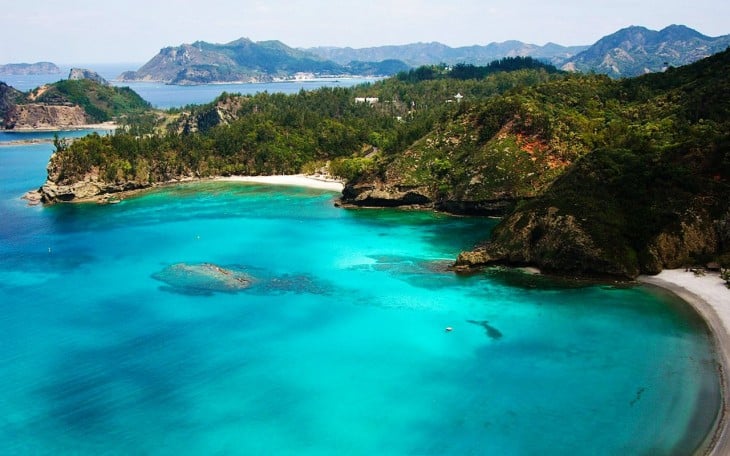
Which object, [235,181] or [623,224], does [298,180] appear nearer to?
[235,181]

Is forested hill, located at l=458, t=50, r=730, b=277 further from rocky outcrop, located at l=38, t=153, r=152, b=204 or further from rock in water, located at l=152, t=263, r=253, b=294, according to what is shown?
rocky outcrop, located at l=38, t=153, r=152, b=204

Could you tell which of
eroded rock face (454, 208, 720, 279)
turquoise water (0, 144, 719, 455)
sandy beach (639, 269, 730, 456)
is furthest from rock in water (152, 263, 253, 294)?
sandy beach (639, 269, 730, 456)

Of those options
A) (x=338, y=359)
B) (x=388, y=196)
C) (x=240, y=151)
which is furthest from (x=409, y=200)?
(x=240, y=151)

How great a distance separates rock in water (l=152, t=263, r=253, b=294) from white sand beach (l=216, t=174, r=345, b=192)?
186ft

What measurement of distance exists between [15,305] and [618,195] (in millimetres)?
68589

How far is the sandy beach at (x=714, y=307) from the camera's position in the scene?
120 ft

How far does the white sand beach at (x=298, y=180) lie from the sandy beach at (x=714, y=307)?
77.0 meters

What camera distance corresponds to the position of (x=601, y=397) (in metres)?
42.4

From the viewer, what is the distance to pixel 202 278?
70.6 metres

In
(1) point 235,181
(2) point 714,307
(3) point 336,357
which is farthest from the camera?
(1) point 235,181

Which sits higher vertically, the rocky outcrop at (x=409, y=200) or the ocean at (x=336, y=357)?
the rocky outcrop at (x=409, y=200)

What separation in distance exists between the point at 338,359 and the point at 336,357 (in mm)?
426

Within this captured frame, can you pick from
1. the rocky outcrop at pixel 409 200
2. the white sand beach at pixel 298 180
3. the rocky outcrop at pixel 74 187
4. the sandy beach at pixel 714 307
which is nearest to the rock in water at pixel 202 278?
the rocky outcrop at pixel 409 200

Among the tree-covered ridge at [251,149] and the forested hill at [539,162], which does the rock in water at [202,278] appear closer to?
the forested hill at [539,162]
